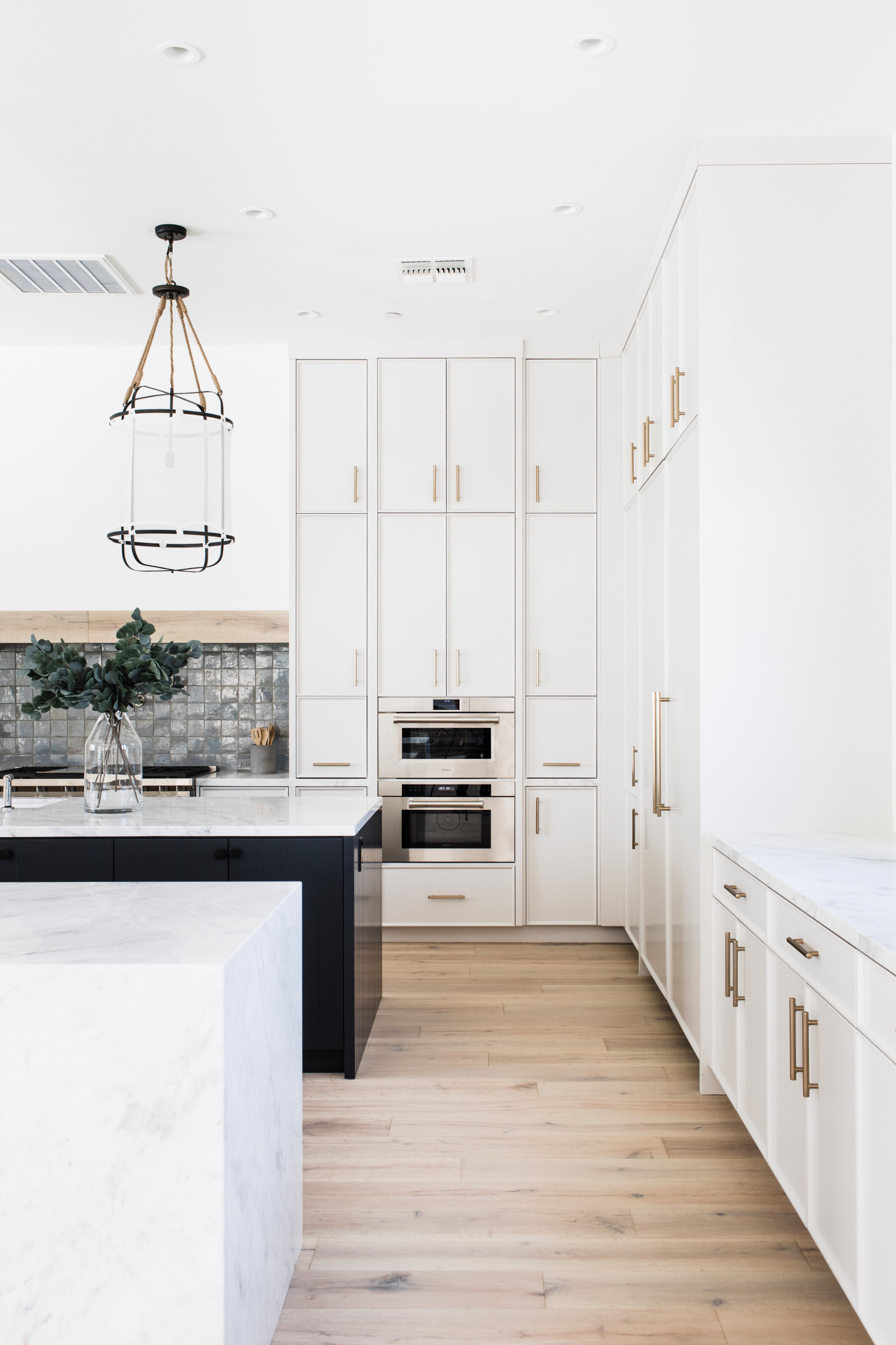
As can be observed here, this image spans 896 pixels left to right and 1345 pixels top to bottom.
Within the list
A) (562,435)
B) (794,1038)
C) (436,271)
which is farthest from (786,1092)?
(562,435)

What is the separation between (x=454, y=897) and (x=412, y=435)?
220 cm

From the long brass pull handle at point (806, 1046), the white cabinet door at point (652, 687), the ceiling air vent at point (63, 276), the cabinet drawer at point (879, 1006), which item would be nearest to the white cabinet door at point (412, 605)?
the white cabinet door at point (652, 687)

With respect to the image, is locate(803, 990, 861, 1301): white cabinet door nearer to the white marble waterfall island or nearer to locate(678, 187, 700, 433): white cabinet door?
the white marble waterfall island

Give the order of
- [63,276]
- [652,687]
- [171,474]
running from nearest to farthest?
[171,474], [652,687], [63,276]

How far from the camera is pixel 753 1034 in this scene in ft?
7.32

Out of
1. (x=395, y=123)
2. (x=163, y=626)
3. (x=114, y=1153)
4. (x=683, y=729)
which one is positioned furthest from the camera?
(x=163, y=626)

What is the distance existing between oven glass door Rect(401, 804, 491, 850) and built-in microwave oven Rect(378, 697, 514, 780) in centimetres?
15

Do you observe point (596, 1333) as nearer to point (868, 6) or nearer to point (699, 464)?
point (699, 464)

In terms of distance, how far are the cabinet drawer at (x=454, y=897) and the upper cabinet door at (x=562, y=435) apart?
1.76 m

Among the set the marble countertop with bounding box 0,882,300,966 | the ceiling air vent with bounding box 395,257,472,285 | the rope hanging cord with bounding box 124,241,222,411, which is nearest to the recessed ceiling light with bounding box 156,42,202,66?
the rope hanging cord with bounding box 124,241,222,411

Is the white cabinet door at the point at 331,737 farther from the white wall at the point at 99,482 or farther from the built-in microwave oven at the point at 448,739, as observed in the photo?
the white wall at the point at 99,482

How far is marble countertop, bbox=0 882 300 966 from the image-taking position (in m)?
1.40

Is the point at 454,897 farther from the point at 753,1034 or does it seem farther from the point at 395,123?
the point at 395,123

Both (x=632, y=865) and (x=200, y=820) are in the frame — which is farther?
(x=632, y=865)
